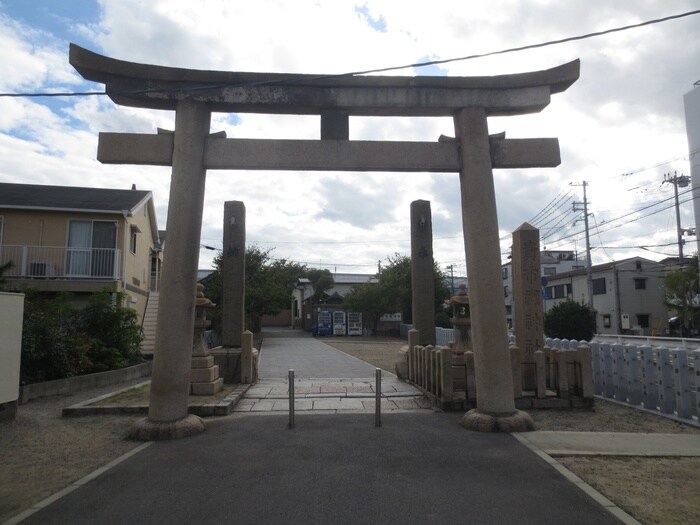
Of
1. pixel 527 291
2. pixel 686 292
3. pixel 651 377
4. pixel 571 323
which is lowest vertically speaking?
pixel 651 377

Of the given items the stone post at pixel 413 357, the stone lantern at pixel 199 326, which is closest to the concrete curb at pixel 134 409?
the stone lantern at pixel 199 326

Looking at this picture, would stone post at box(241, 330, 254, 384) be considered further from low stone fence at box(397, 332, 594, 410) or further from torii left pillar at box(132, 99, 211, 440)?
torii left pillar at box(132, 99, 211, 440)

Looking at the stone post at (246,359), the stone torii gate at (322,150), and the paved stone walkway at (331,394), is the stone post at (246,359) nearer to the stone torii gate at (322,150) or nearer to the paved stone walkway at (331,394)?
the paved stone walkway at (331,394)

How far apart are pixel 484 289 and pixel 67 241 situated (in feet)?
61.9

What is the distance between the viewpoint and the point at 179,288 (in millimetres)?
8039

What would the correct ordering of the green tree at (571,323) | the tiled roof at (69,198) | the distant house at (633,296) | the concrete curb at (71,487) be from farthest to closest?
the distant house at (633,296)
the green tree at (571,323)
the tiled roof at (69,198)
the concrete curb at (71,487)

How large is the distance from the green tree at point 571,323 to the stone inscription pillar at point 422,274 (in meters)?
12.8

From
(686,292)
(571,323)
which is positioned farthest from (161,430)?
(686,292)

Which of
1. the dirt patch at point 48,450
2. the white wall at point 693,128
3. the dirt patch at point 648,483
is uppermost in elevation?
the white wall at point 693,128

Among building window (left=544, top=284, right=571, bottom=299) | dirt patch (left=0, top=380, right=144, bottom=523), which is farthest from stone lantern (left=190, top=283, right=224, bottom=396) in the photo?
building window (left=544, top=284, right=571, bottom=299)

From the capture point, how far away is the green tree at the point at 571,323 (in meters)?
24.7

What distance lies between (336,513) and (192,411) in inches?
215

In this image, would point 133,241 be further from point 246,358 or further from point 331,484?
point 331,484

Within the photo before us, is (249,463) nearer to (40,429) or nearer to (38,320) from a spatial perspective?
(40,429)
